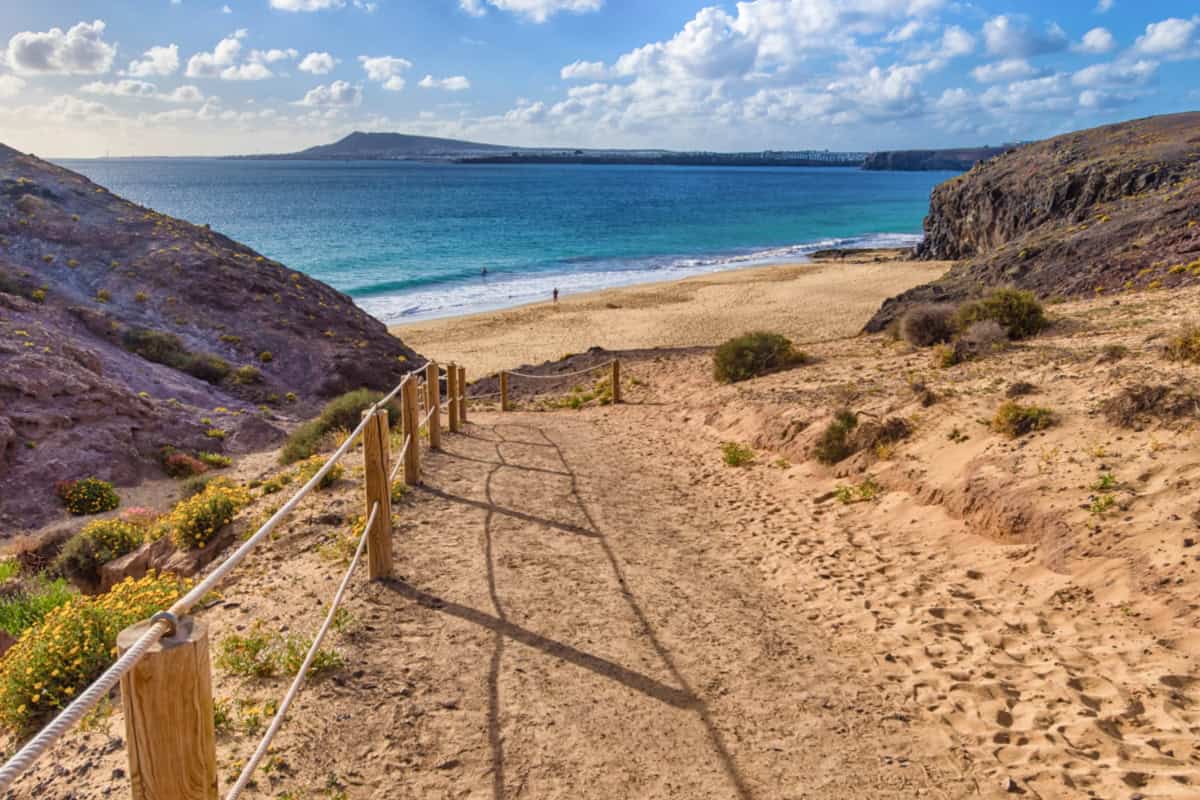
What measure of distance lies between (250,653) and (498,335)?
2924cm

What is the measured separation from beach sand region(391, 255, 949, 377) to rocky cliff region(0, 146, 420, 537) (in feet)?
20.4

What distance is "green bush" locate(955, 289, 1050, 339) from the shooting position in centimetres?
1471

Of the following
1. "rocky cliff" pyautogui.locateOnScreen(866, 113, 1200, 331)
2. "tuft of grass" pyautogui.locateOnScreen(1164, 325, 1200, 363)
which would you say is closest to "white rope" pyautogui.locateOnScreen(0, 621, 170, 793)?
"tuft of grass" pyautogui.locateOnScreen(1164, 325, 1200, 363)

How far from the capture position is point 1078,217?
2817 centimetres

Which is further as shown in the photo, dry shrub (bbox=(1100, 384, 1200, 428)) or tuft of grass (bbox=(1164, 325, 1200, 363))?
tuft of grass (bbox=(1164, 325, 1200, 363))

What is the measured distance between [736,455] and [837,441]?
1560 mm

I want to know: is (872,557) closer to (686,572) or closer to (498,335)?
(686,572)

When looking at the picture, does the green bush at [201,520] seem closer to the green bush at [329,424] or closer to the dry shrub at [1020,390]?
the green bush at [329,424]

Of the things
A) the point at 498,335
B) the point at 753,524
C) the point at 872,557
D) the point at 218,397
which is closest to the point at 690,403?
the point at 753,524

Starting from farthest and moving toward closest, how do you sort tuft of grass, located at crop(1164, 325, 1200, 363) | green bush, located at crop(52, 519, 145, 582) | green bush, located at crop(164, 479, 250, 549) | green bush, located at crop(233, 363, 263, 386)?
green bush, located at crop(233, 363, 263, 386), tuft of grass, located at crop(1164, 325, 1200, 363), green bush, located at crop(52, 519, 145, 582), green bush, located at crop(164, 479, 250, 549)

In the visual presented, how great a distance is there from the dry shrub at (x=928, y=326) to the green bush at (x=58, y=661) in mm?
14702

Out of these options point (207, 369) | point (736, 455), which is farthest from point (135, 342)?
point (736, 455)

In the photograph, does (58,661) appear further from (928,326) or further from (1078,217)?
(1078,217)

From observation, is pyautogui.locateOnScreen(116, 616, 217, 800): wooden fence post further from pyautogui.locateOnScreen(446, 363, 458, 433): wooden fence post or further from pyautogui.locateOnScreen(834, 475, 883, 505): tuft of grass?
pyautogui.locateOnScreen(446, 363, 458, 433): wooden fence post
